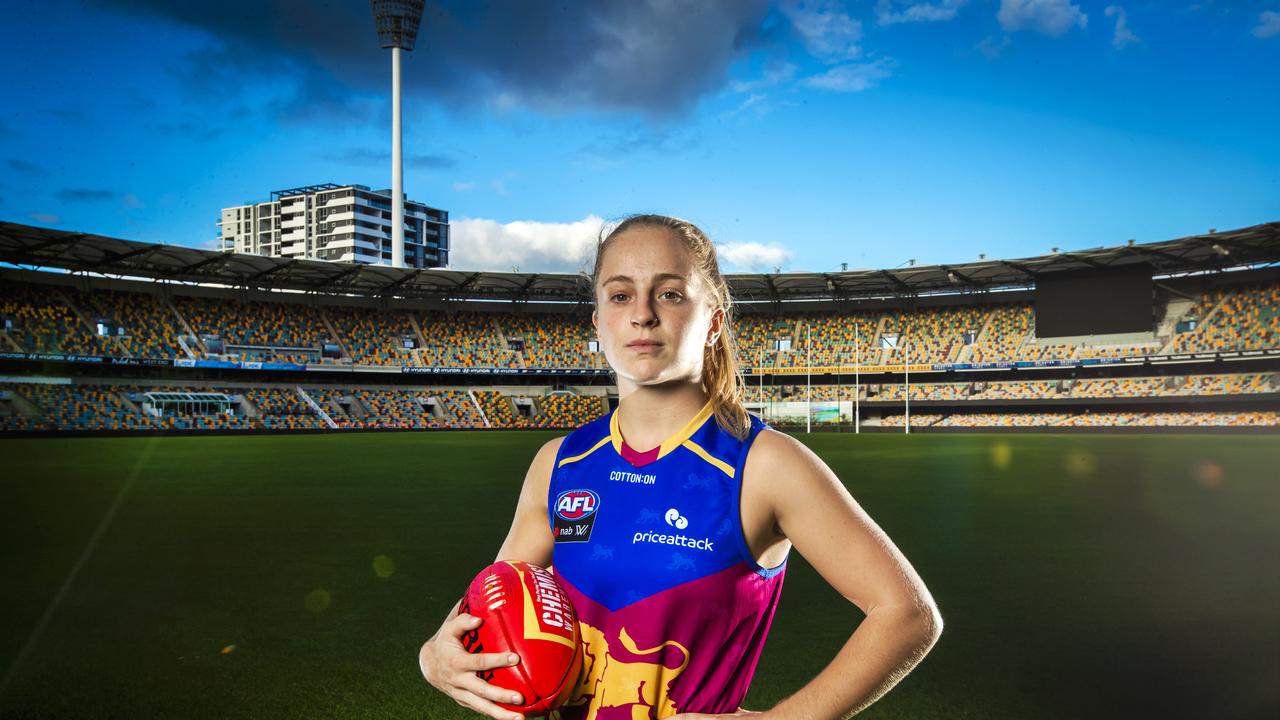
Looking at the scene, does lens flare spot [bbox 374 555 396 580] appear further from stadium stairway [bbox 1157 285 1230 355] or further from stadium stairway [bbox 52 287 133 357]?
stadium stairway [bbox 1157 285 1230 355]

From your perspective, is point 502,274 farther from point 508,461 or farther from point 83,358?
point 508,461

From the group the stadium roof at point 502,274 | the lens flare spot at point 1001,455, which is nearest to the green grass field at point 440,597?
the lens flare spot at point 1001,455

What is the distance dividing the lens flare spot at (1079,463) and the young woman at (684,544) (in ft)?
67.4

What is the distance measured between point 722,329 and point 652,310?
34 cm

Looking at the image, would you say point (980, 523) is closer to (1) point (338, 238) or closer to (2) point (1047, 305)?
(2) point (1047, 305)

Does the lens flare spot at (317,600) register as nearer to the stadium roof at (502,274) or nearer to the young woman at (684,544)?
the young woman at (684,544)

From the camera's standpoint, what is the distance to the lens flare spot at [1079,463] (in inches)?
819

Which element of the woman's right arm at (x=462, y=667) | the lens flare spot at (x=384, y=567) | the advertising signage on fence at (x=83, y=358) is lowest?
the lens flare spot at (x=384, y=567)

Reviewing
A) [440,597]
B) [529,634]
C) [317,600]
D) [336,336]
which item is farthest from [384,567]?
[336,336]

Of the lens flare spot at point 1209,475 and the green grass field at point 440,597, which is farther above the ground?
the green grass field at point 440,597

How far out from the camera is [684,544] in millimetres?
1900

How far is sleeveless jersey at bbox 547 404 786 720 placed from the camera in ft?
6.18

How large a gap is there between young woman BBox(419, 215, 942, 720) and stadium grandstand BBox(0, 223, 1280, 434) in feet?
124

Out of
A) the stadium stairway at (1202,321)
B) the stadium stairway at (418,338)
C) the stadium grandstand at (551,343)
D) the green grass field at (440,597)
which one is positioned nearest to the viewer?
the green grass field at (440,597)
